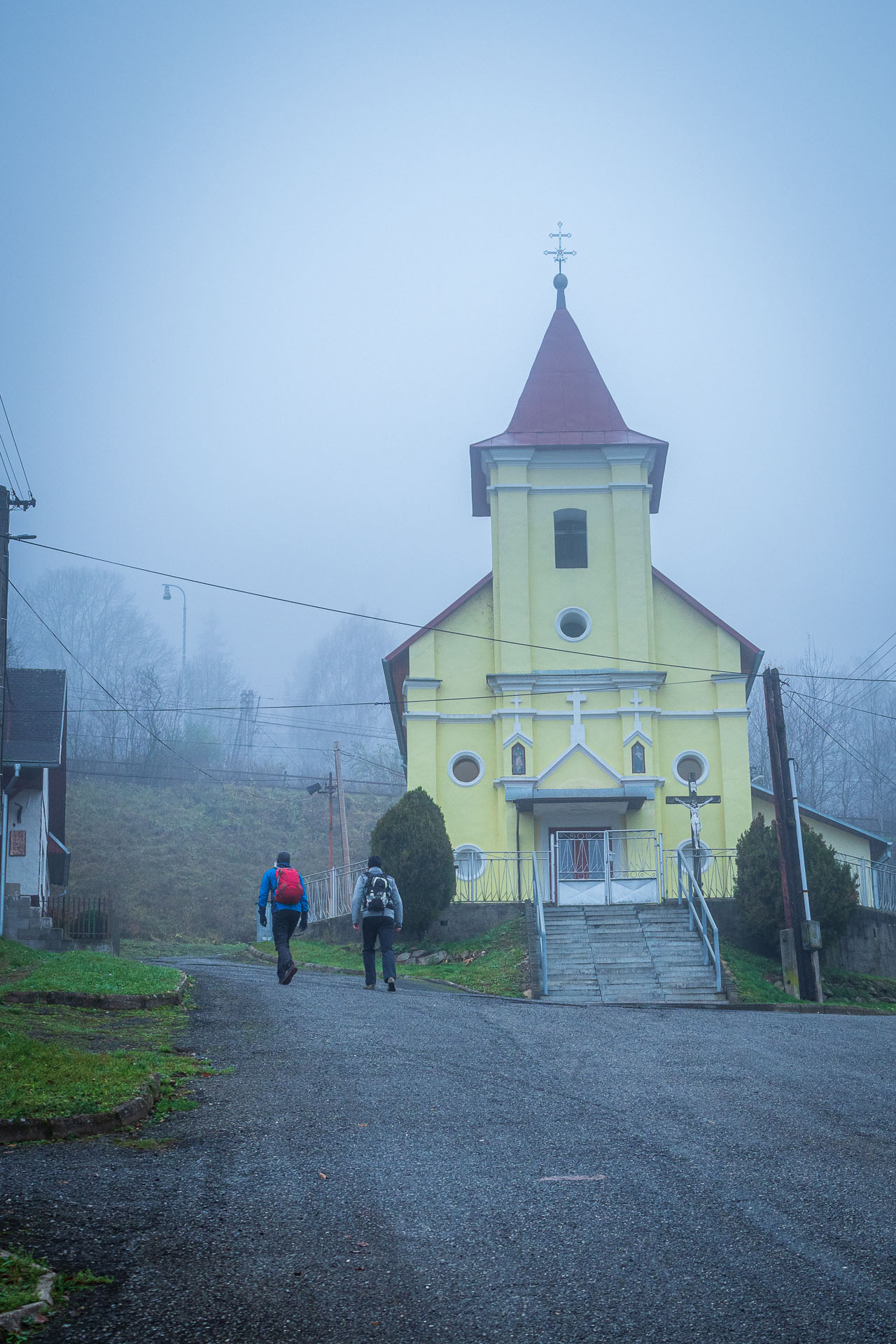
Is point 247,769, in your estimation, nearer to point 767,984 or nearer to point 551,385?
point 551,385

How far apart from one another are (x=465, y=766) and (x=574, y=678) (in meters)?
3.39

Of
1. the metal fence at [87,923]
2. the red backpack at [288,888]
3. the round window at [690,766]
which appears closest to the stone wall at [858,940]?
the round window at [690,766]

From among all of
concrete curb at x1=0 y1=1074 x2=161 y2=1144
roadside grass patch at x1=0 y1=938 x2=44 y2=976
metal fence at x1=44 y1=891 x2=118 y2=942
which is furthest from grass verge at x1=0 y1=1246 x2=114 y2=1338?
metal fence at x1=44 y1=891 x2=118 y2=942

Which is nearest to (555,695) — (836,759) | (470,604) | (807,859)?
(470,604)

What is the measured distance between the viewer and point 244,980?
17516mm

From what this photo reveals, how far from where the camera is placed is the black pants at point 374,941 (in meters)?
16.0

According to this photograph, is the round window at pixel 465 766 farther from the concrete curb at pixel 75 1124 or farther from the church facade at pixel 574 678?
the concrete curb at pixel 75 1124

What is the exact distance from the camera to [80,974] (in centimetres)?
1570

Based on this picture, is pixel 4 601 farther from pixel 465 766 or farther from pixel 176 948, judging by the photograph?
pixel 176 948

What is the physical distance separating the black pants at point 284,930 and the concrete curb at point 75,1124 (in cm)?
817

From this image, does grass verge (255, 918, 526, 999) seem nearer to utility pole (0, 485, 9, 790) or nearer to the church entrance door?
the church entrance door

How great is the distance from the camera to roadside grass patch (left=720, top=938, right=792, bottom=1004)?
1956cm

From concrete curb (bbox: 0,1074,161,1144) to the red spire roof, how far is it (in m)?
25.1

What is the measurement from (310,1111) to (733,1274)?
11.4 feet
